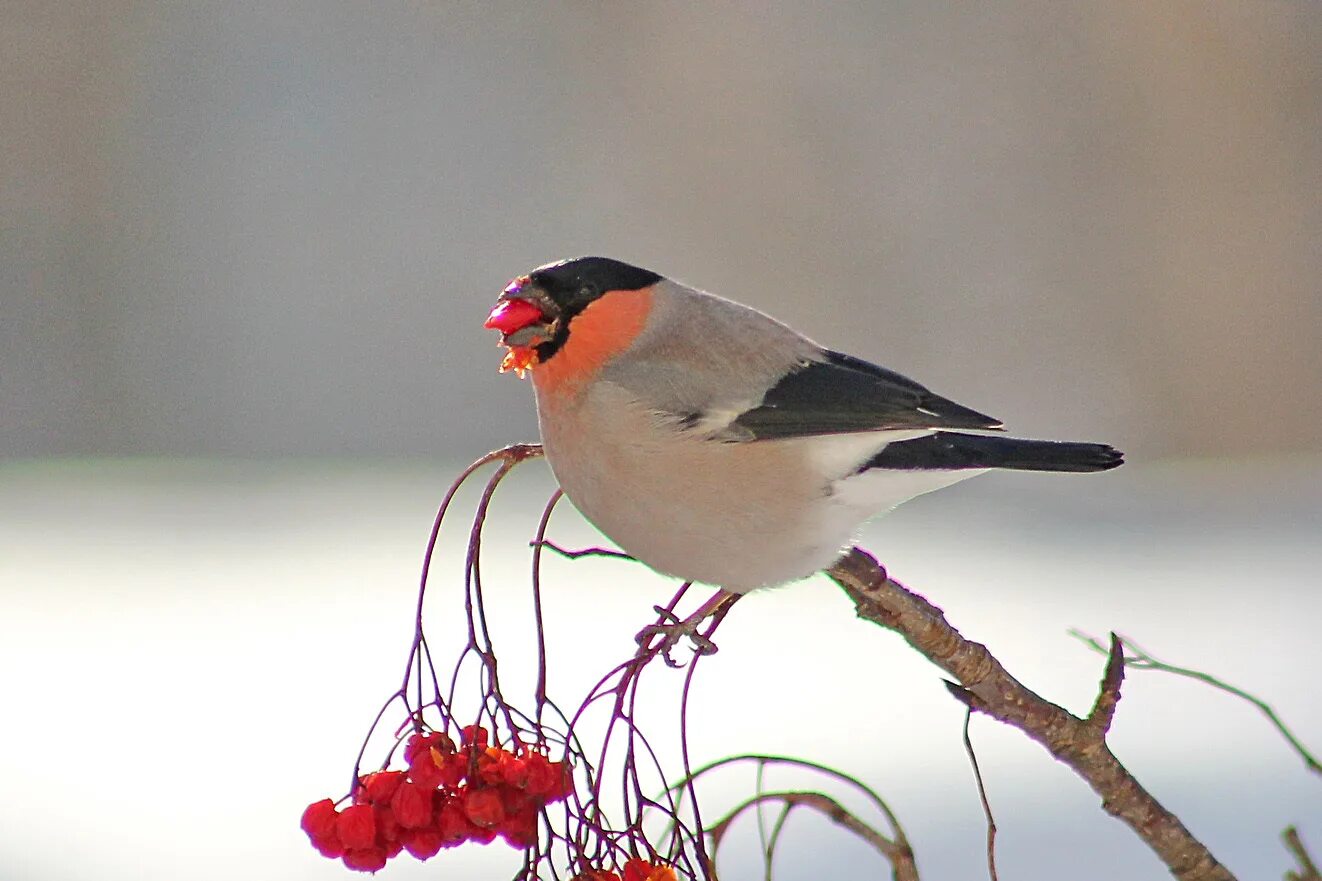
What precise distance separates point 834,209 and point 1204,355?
0.95 metres

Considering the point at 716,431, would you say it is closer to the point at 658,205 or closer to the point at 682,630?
the point at 682,630

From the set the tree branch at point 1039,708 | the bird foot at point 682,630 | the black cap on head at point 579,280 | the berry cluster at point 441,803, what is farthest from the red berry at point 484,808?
the black cap on head at point 579,280

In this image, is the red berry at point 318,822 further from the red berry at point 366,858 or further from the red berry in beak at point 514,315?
the red berry in beak at point 514,315

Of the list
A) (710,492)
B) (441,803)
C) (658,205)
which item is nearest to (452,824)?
(441,803)

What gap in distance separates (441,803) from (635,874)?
112 millimetres

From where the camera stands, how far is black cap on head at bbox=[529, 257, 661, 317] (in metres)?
0.93

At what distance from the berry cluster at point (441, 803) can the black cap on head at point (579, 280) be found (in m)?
0.30

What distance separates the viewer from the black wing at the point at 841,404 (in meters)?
0.91

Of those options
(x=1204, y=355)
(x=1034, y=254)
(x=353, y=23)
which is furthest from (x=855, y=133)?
(x=353, y=23)

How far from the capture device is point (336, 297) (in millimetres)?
3490

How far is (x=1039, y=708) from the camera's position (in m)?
0.81

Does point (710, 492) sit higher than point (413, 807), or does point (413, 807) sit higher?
point (710, 492)

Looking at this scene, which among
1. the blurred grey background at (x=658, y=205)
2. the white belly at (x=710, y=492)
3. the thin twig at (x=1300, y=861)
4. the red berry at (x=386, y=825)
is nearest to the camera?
the thin twig at (x=1300, y=861)

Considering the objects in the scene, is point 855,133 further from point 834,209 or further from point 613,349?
point 613,349
